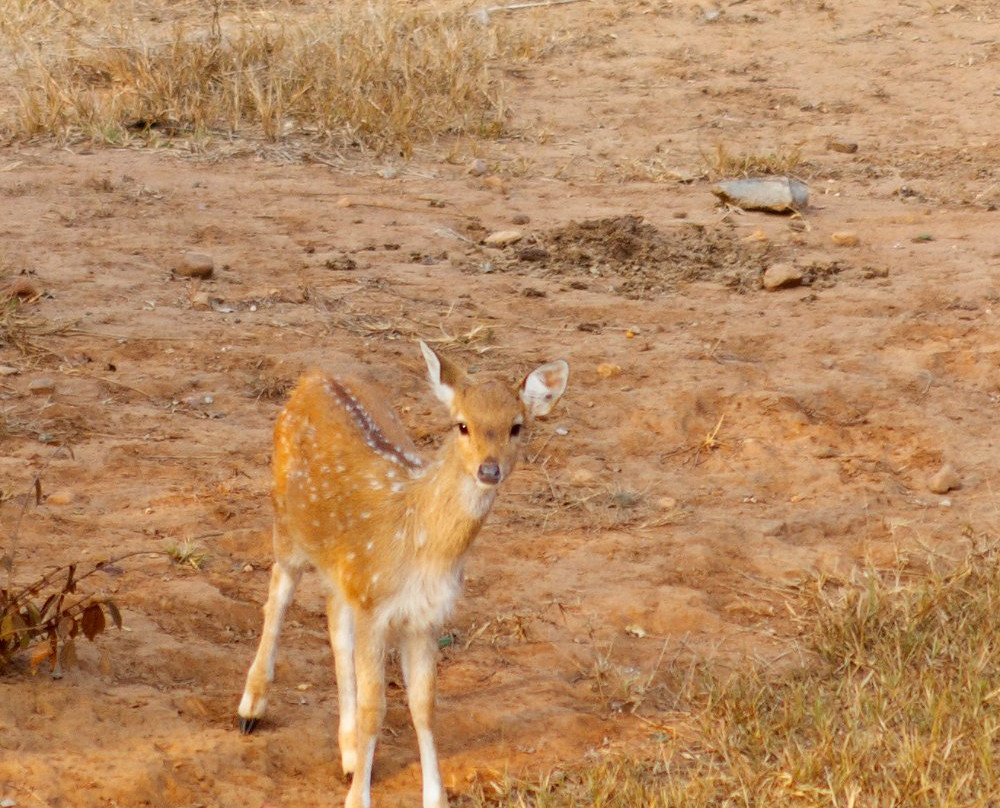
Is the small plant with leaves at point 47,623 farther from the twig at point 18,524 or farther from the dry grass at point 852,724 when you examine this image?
the dry grass at point 852,724

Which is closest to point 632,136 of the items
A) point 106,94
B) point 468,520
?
point 106,94

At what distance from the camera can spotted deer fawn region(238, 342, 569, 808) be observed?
511 cm

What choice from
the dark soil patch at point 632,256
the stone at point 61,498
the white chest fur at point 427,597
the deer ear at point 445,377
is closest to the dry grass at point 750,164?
the dark soil patch at point 632,256

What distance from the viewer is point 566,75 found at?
14648 millimetres

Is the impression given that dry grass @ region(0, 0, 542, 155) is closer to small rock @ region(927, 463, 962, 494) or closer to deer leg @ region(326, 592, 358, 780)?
small rock @ region(927, 463, 962, 494)

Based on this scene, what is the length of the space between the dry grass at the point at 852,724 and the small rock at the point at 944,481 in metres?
1.27

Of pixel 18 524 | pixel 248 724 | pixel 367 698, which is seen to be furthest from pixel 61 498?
pixel 367 698

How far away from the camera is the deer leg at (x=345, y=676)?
5.34 meters

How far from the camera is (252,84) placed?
1242cm

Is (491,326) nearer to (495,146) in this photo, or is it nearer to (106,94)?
(495,146)

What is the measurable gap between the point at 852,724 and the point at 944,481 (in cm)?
267

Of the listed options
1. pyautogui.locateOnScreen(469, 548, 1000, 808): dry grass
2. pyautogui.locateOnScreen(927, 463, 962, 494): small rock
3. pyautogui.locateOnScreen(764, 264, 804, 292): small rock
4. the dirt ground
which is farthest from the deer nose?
pyautogui.locateOnScreen(764, 264, 804, 292): small rock

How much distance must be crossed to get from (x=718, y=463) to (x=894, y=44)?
29.1 feet

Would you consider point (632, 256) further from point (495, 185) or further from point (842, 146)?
point (842, 146)
